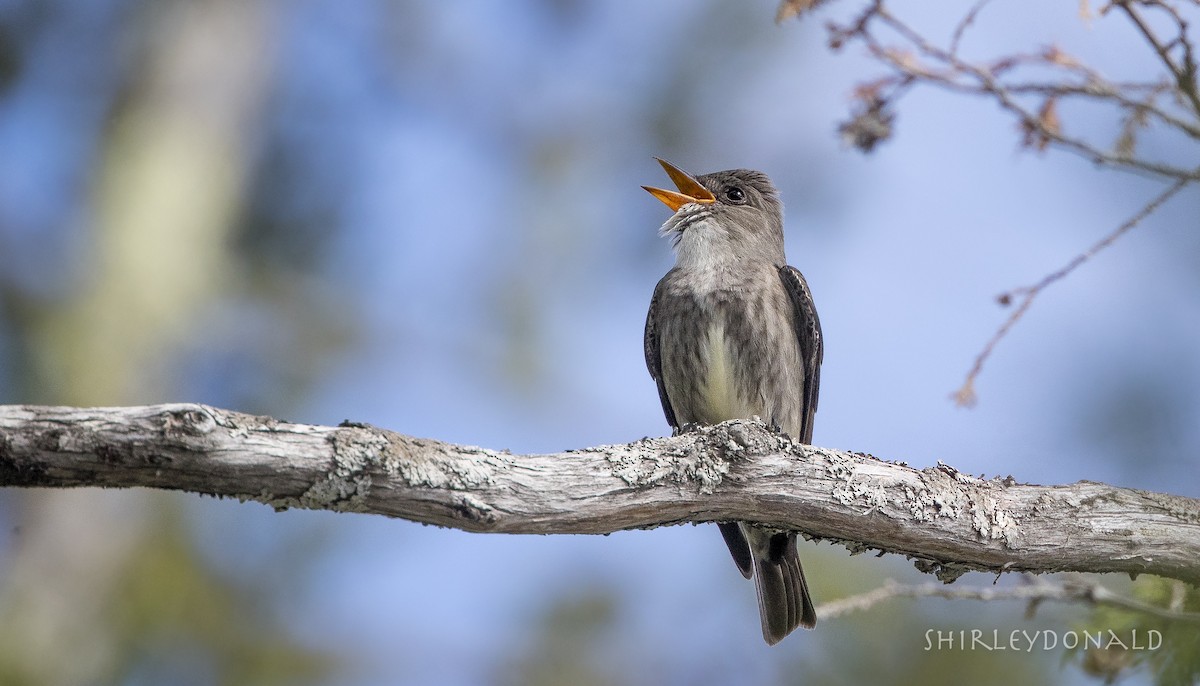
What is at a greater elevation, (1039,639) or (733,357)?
(733,357)

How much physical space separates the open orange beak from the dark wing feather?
21.8 inches

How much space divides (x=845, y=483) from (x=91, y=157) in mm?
7573

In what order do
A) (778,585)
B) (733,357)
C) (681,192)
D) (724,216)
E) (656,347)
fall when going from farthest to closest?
1. (681,192)
2. (724,216)
3. (656,347)
4. (733,357)
5. (778,585)

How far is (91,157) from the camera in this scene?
961cm

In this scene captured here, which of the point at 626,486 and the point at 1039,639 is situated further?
the point at 1039,639

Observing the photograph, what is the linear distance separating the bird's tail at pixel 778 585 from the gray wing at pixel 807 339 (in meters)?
0.82

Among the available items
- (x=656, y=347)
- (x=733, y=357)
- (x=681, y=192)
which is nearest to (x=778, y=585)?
(x=733, y=357)

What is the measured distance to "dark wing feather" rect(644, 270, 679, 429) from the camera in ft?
20.2

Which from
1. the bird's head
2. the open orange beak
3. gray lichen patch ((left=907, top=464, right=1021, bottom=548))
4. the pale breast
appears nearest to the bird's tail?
the pale breast

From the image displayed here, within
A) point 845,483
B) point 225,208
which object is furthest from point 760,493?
point 225,208

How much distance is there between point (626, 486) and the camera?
151 inches

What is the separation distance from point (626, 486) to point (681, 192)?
10.8ft

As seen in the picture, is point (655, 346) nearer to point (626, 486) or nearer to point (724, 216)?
point (724, 216)

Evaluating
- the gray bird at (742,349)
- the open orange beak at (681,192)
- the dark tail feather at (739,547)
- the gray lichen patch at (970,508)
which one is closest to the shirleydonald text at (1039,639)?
the gray lichen patch at (970,508)
